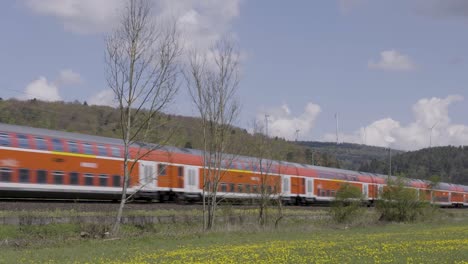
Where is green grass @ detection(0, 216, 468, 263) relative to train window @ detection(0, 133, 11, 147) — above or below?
below

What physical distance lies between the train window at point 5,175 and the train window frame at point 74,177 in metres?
4.15

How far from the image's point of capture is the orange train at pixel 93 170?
103ft

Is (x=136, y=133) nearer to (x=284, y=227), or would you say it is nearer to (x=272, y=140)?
(x=284, y=227)

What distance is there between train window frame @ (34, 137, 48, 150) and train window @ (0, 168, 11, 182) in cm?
254

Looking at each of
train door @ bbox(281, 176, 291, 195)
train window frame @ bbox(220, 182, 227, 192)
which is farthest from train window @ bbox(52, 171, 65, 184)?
train door @ bbox(281, 176, 291, 195)

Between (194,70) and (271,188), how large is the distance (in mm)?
11642

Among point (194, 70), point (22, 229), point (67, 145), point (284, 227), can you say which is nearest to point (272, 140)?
point (284, 227)

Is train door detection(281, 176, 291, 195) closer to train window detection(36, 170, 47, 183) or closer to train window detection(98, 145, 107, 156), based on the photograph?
train window detection(98, 145, 107, 156)

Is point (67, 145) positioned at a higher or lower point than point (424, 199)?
higher

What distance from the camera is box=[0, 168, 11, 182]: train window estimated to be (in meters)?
30.2

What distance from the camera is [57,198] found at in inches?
1337

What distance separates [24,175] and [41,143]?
2345mm

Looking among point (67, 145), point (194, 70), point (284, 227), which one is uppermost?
point (194, 70)

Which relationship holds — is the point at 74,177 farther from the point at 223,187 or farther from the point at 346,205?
the point at 346,205
